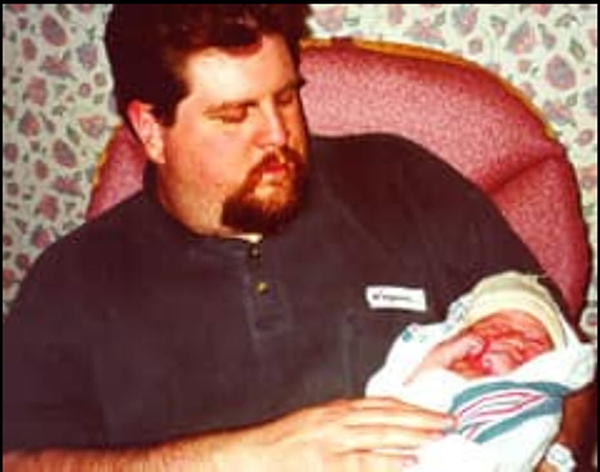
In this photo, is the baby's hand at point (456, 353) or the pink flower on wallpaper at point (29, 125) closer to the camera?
the baby's hand at point (456, 353)

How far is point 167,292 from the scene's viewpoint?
4.59ft

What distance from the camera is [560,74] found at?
178 centimetres

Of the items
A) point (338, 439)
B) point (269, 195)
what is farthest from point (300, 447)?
point (269, 195)

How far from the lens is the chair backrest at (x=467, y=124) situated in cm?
150

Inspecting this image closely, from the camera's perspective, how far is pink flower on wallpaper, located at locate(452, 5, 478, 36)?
1777mm

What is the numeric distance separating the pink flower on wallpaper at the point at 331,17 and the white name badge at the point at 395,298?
65cm

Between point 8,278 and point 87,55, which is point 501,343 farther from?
point 8,278

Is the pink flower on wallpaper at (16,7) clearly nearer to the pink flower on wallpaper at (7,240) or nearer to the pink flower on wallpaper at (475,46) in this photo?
the pink flower on wallpaper at (7,240)

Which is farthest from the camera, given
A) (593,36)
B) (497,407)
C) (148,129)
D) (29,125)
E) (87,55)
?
(29,125)

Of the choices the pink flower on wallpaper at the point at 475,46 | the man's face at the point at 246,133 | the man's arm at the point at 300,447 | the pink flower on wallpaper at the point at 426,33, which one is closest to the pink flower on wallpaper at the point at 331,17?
the pink flower on wallpaper at the point at 426,33

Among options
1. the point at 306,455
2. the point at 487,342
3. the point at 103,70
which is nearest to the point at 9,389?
the point at 306,455

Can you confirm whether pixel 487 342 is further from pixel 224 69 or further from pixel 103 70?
pixel 103 70

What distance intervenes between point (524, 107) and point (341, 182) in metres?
0.29

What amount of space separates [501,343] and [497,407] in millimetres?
82
